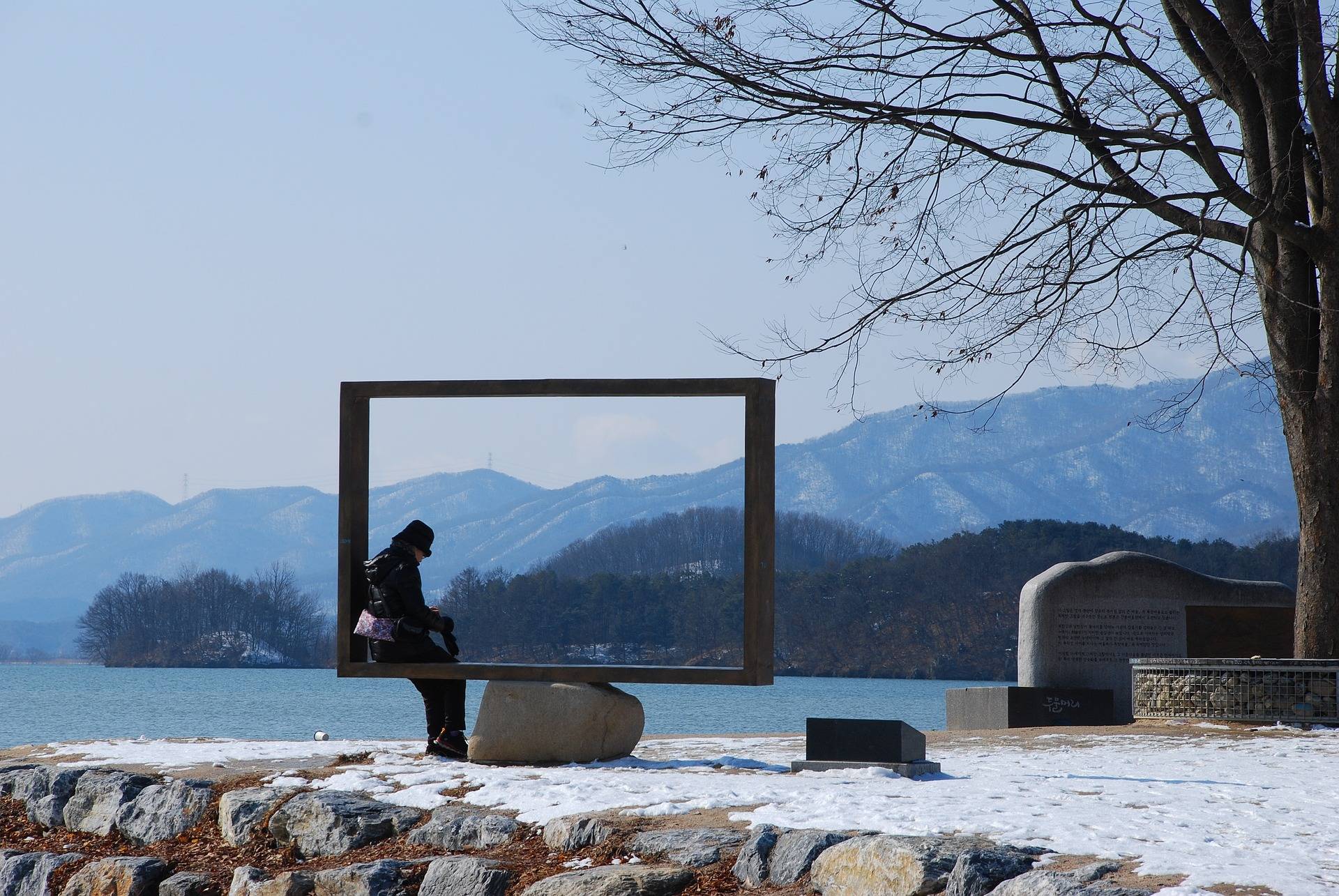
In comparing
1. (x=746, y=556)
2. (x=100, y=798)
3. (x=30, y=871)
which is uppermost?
(x=746, y=556)

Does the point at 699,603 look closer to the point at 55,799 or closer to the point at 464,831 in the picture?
the point at 464,831

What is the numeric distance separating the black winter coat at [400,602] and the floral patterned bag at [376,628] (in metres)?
0.03

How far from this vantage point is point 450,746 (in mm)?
8641

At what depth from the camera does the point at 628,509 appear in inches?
450

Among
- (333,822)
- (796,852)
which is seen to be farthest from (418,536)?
(796,852)

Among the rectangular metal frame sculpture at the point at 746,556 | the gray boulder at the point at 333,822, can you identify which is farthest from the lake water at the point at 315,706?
the gray boulder at the point at 333,822

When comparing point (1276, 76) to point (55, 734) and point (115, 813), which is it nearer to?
point (115, 813)

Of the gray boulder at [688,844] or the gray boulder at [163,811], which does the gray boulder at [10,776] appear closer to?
the gray boulder at [163,811]

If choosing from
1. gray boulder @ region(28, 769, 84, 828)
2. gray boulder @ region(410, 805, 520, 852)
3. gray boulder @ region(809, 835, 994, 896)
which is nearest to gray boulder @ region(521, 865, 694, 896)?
gray boulder @ region(809, 835, 994, 896)

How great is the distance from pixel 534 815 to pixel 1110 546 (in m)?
66.9

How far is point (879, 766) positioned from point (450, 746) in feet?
9.10

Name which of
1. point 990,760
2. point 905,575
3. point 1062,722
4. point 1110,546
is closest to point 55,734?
point 1062,722

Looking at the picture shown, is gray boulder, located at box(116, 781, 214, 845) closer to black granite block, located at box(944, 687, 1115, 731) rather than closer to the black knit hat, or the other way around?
the black knit hat

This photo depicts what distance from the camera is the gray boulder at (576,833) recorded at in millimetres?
6133
